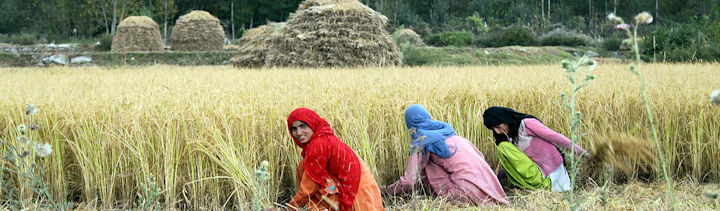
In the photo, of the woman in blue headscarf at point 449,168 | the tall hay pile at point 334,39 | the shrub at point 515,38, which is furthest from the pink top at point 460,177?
the shrub at point 515,38

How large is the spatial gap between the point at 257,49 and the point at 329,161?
8548 mm

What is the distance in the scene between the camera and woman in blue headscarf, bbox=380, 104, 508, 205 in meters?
2.94

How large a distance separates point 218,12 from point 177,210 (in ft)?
99.9

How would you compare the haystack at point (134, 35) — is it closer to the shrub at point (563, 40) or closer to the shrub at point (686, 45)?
the shrub at point (563, 40)

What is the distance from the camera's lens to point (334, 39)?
919cm

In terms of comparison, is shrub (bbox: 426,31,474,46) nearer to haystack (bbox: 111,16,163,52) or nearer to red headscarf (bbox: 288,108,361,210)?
haystack (bbox: 111,16,163,52)

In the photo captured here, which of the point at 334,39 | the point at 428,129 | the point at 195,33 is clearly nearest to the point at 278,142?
the point at 428,129

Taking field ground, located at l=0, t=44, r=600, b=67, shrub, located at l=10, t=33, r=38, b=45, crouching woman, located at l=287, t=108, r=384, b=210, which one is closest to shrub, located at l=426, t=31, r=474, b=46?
field ground, located at l=0, t=44, r=600, b=67

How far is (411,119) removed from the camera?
2967 millimetres

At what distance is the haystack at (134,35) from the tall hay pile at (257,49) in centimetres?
786

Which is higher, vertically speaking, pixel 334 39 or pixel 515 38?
pixel 515 38

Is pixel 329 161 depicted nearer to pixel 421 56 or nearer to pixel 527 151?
pixel 527 151

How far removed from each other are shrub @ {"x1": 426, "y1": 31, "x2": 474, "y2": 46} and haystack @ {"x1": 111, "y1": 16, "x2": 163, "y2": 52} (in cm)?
930

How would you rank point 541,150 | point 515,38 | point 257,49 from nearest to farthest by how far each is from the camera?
point 541,150
point 257,49
point 515,38
